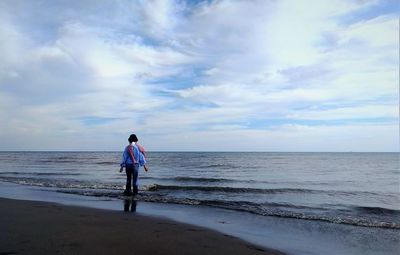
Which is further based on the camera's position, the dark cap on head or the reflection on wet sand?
the dark cap on head

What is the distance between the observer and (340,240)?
25.7 ft

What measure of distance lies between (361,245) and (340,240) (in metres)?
0.47

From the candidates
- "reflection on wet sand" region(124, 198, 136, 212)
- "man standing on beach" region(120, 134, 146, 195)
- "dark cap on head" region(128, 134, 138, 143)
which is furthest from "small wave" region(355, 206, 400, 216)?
"dark cap on head" region(128, 134, 138, 143)

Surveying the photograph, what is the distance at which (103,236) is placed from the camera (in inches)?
259

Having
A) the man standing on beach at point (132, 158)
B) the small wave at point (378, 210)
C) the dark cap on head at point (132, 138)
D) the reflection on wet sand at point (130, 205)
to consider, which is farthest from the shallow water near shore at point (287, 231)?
the small wave at point (378, 210)

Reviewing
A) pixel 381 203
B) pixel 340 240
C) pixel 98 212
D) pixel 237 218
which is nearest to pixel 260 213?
pixel 237 218

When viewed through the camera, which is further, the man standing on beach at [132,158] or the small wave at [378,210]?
the man standing on beach at [132,158]

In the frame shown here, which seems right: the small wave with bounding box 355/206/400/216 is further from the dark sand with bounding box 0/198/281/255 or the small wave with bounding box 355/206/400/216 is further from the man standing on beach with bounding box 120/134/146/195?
the man standing on beach with bounding box 120/134/146/195

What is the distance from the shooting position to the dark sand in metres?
5.70

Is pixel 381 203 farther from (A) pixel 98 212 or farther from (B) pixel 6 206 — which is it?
(B) pixel 6 206

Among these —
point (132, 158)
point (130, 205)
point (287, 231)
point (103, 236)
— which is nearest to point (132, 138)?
point (132, 158)

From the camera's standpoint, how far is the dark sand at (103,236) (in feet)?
18.7

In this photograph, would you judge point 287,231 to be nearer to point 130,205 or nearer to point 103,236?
point 103,236

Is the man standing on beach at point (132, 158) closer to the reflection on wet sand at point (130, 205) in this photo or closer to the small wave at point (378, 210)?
the reflection on wet sand at point (130, 205)
